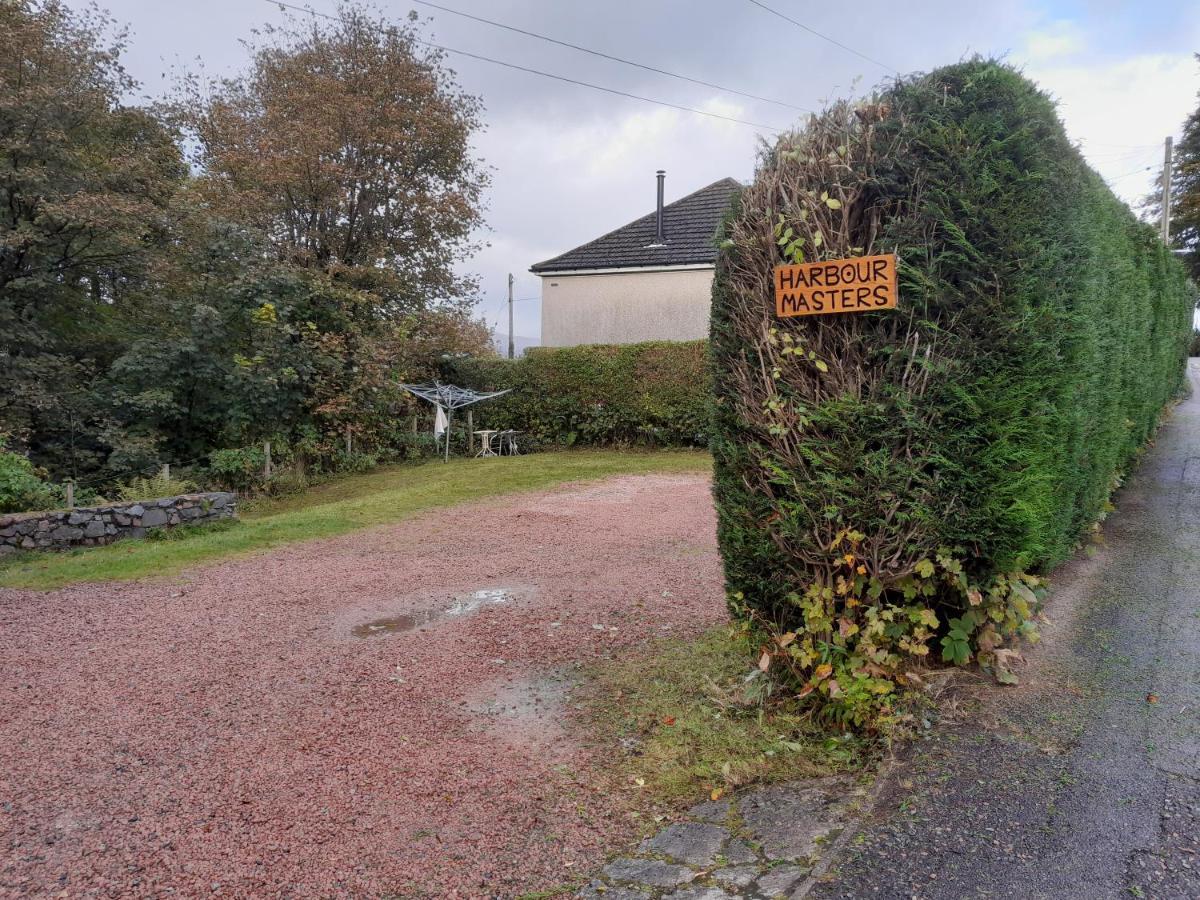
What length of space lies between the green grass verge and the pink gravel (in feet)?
Result: 0.61

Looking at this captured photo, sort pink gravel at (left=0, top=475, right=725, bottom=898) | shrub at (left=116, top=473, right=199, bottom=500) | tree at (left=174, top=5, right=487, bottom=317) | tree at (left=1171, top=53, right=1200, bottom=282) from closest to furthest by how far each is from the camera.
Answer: pink gravel at (left=0, top=475, right=725, bottom=898) → shrub at (left=116, top=473, right=199, bottom=500) → tree at (left=174, top=5, right=487, bottom=317) → tree at (left=1171, top=53, right=1200, bottom=282)

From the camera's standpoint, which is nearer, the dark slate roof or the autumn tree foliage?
the autumn tree foliage

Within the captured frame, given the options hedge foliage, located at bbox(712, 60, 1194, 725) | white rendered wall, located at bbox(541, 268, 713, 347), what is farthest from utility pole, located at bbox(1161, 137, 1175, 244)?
hedge foliage, located at bbox(712, 60, 1194, 725)

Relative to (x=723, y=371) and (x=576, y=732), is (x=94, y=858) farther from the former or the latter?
(x=723, y=371)

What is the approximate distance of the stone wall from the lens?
747 centimetres

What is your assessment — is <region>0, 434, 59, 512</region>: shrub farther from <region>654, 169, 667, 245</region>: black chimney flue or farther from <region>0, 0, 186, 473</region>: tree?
<region>654, 169, 667, 245</region>: black chimney flue

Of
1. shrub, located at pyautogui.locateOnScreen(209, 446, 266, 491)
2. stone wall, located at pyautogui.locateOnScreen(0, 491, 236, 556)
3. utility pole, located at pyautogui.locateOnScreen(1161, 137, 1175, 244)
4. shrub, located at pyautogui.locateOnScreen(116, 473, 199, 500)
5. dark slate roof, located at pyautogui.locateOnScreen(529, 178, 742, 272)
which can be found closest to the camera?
stone wall, located at pyautogui.locateOnScreen(0, 491, 236, 556)

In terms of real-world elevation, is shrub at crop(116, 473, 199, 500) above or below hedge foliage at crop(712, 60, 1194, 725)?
below

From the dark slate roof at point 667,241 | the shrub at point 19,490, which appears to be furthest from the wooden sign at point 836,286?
the dark slate roof at point 667,241

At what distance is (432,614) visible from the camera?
5.20m

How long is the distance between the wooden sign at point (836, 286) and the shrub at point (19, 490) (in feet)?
29.5

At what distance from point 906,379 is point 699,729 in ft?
5.66

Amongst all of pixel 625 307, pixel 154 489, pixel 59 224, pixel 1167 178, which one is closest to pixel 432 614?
pixel 154 489

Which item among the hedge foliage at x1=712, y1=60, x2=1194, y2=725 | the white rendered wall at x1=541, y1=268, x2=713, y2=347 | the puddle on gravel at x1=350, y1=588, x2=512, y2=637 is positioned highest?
the white rendered wall at x1=541, y1=268, x2=713, y2=347
